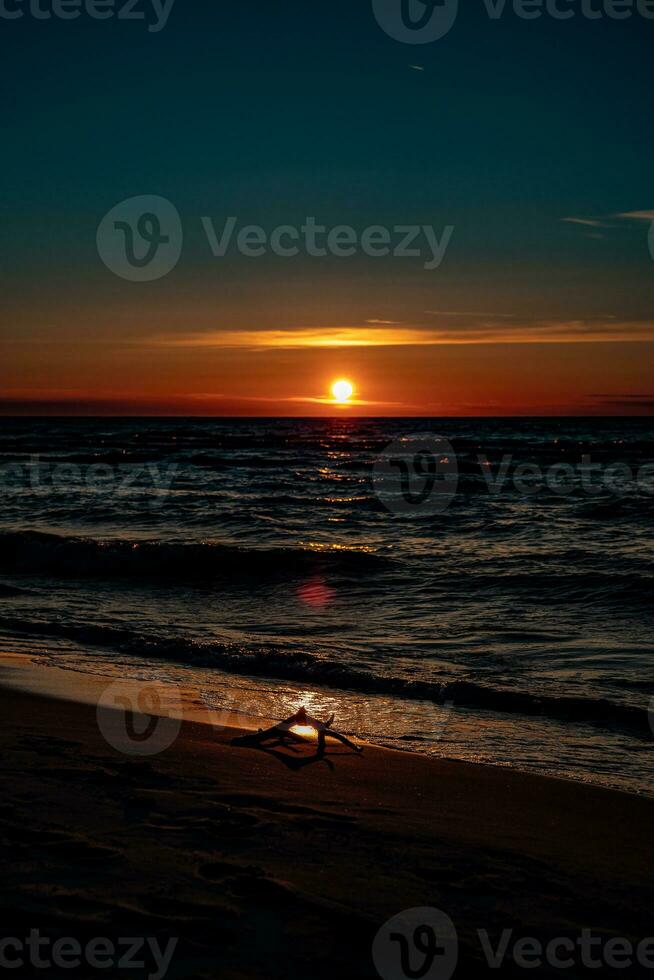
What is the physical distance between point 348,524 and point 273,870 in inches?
633

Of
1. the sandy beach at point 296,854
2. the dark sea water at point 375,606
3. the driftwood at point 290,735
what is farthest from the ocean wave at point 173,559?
the sandy beach at point 296,854

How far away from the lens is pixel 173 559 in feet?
50.6

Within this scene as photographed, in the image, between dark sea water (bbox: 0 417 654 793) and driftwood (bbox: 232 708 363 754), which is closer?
driftwood (bbox: 232 708 363 754)

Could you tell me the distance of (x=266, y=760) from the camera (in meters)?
5.34

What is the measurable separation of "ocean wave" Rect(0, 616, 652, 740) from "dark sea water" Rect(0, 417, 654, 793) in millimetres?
23

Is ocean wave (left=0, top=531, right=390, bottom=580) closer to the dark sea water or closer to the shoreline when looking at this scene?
the dark sea water

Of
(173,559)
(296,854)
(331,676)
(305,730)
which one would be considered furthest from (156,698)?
(173,559)

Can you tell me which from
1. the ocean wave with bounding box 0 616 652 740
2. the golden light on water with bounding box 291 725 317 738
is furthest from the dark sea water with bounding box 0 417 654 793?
the golden light on water with bounding box 291 725 317 738

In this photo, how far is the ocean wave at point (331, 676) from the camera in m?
6.90

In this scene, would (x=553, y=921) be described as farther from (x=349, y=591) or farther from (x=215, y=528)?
(x=215, y=528)

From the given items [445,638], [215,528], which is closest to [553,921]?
[445,638]

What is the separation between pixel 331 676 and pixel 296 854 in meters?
4.20

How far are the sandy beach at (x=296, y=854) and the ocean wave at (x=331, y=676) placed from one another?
167 centimetres

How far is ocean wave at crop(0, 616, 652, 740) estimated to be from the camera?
6.90m
